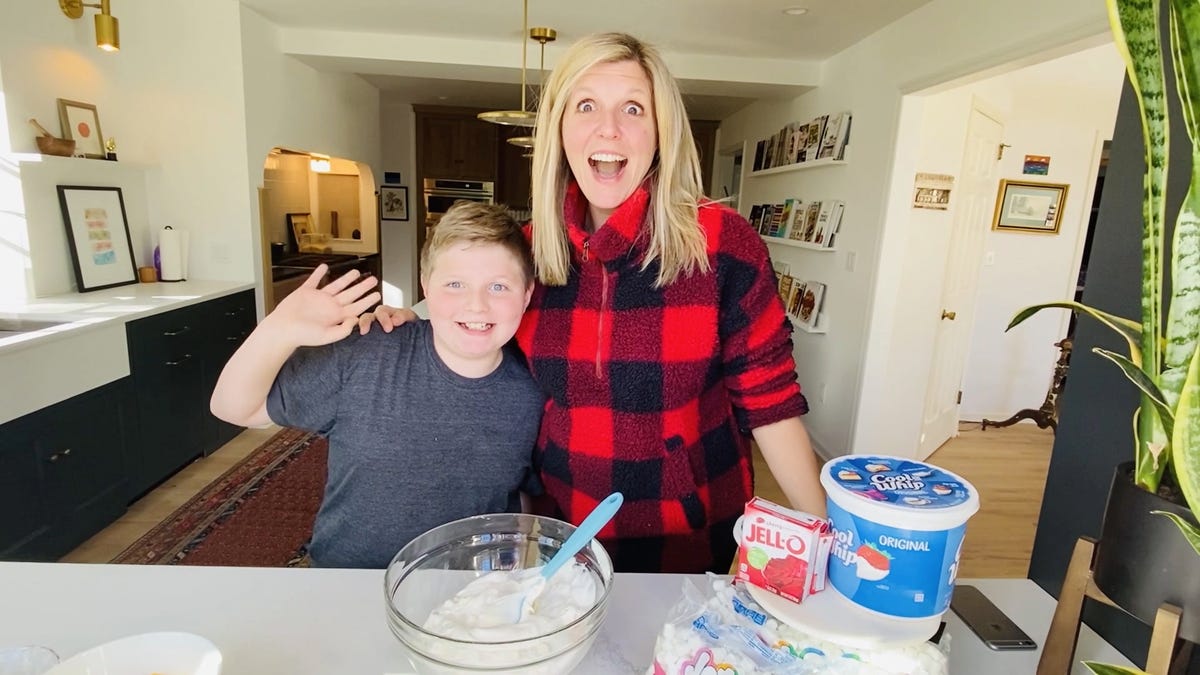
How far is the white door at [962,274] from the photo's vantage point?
3479mm

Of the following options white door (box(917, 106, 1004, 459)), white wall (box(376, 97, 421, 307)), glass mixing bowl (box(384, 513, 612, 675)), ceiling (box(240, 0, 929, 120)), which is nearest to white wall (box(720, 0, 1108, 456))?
ceiling (box(240, 0, 929, 120))

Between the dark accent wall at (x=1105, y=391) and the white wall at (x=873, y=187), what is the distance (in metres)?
1.78

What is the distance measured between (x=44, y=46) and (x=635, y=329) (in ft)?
11.2

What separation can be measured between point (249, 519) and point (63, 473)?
0.68 metres

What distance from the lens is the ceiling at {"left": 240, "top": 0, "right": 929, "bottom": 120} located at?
3184 mm

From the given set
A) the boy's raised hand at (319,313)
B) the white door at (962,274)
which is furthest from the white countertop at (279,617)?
the white door at (962,274)

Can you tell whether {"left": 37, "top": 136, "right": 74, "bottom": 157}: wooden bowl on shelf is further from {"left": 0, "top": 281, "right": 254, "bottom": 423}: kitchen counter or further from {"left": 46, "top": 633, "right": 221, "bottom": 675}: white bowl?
{"left": 46, "top": 633, "right": 221, "bottom": 675}: white bowl

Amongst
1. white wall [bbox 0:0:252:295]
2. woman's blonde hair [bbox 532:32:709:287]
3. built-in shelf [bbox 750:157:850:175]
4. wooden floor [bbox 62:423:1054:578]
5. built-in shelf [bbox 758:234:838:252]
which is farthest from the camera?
built-in shelf [bbox 758:234:838:252]

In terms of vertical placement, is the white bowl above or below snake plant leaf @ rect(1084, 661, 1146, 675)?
below

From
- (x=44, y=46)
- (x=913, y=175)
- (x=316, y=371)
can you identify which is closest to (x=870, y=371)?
(x=913, y=175)

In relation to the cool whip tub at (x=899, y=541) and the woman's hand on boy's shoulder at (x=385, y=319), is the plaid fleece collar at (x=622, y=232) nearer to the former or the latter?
the woman's hand on boy's shoulder at (x=385, y=319)

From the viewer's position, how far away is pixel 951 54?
9.05 feet

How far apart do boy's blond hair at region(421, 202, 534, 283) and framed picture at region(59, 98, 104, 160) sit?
9.78 ft

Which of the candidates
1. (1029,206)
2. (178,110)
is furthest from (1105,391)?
(178,110)
